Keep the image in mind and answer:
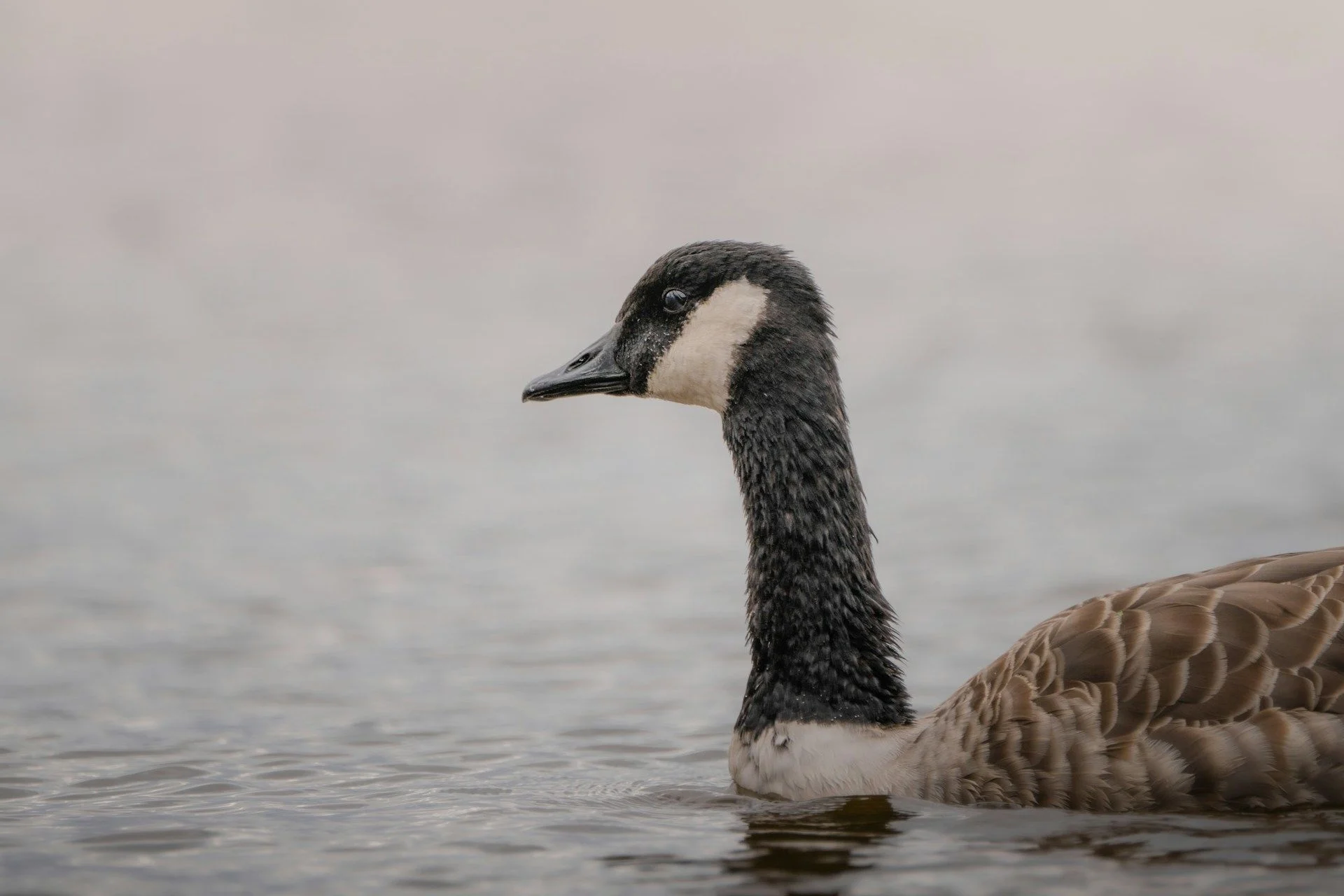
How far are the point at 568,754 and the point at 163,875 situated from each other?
2.49 metres

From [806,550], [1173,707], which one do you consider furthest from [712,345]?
[1173,707]

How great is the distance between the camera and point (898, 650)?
7.86 metres

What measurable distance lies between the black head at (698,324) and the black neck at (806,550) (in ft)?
0.29

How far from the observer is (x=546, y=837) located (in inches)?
271

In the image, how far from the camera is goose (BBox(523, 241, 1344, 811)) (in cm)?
639

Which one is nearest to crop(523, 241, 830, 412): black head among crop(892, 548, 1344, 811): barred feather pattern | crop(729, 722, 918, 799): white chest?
crop(729, 722, 918, 799): white chest

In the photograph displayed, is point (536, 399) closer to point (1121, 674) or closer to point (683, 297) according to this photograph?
point (683, 297)

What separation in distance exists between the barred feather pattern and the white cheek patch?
1746 millimetres

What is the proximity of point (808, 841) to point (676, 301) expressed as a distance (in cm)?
245

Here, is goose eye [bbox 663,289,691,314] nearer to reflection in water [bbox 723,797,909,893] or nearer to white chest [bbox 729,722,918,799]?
white chest [bbox 729,722,918,799]

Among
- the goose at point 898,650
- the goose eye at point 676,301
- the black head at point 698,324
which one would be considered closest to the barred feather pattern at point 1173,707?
the goose at point 898,650

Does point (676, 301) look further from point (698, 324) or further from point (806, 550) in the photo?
point (806, 550)

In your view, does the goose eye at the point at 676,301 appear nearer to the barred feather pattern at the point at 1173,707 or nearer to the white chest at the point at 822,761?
the white chest at the point at 822,761

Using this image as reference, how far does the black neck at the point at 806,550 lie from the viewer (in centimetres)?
759
